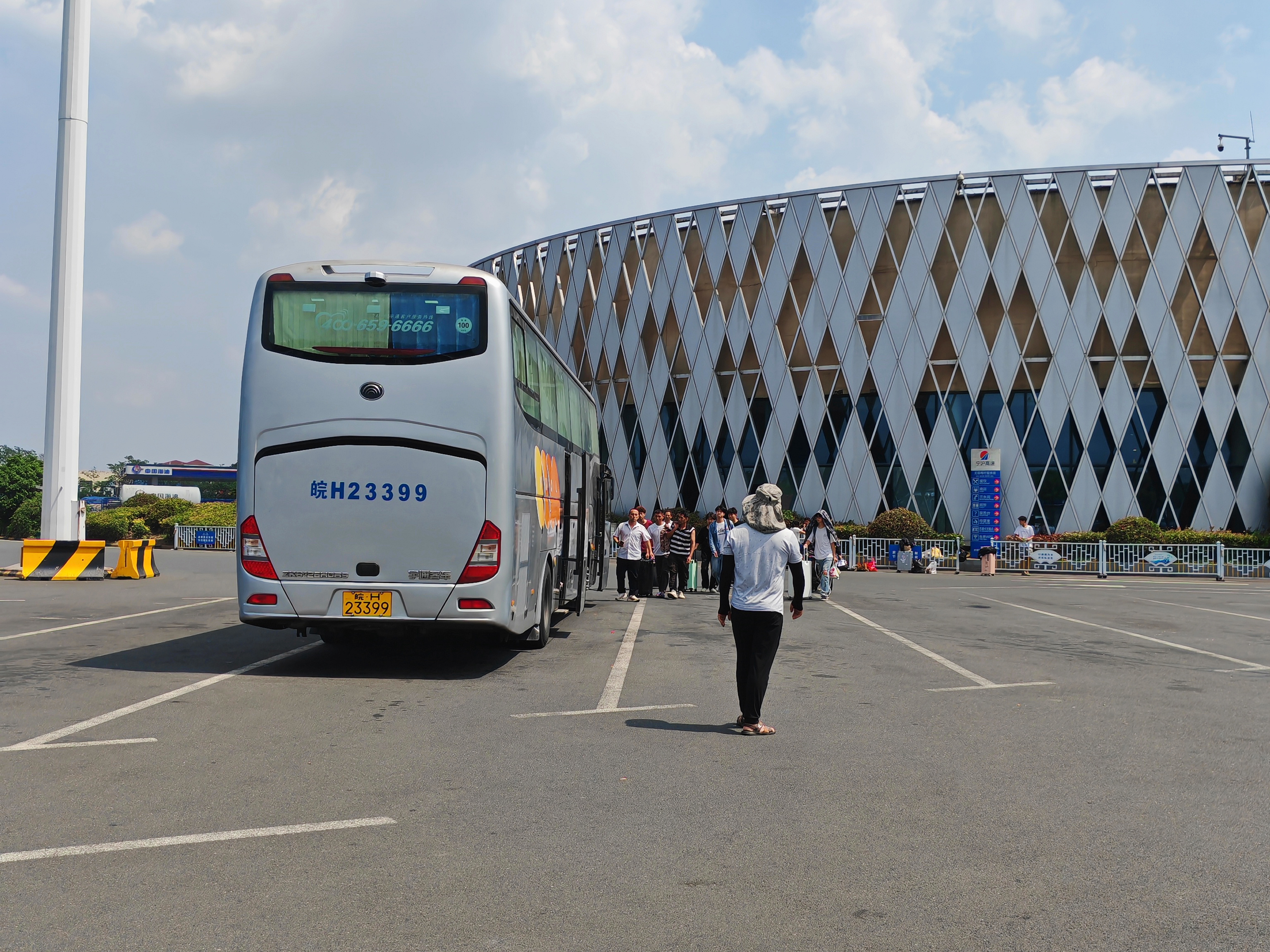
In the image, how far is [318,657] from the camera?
1145 cm

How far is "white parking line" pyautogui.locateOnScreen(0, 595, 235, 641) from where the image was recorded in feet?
41.3

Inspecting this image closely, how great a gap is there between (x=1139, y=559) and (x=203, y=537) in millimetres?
37244

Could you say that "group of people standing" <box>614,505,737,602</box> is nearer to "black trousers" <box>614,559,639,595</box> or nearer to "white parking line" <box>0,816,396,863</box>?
"black trousers" <box>614,559,639,595</box>

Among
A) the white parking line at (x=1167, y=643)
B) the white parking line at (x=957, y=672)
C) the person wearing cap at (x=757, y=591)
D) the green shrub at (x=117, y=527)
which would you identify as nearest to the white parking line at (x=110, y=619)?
the person wearing cap at (x=757, y=591)

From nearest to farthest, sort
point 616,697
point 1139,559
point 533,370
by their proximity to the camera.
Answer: point 616,697
point 533,370
point 1139,559

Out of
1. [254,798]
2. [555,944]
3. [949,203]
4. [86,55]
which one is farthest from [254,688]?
[949,203]

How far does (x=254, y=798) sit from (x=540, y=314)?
4960cm

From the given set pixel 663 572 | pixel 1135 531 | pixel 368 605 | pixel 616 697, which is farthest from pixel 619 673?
pixel 1135 531

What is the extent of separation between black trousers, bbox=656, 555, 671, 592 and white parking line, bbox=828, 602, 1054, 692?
6.11 metres

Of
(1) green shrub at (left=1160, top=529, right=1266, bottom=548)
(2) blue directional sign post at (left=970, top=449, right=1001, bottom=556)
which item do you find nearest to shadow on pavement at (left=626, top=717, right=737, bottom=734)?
(2) blue directional sign post at (left=970, top=449, right=1001, bottom=556)

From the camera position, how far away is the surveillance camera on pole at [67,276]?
2258cm

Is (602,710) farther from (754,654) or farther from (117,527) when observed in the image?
(117,527)

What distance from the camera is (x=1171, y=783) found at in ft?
20.1

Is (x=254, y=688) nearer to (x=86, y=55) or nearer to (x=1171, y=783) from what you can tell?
(x=1171, y=783)
